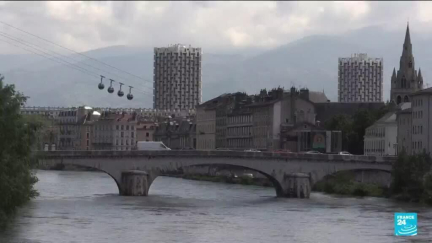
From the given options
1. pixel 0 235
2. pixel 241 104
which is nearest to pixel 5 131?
pixel 0 235

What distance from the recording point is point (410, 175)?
89125 millimetres

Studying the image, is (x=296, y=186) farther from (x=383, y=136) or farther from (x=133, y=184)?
(x=383, y=136)

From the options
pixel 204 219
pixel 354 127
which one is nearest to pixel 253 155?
pixel 204 219

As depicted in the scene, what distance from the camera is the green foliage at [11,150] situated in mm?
56969

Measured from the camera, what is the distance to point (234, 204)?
3253 inches

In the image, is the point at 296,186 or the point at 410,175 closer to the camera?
the point at 410,175

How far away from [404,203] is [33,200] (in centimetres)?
2281

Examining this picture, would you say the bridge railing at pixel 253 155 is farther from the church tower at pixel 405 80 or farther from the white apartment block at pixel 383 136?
the church tower at pixel 405 80

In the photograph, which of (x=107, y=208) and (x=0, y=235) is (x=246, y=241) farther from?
(x=107, y=208)

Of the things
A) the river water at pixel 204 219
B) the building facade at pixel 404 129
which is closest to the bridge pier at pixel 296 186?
the river water at pixel 204 219

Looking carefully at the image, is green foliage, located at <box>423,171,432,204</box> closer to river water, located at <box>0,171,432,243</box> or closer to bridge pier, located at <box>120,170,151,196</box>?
river water, located at <box>0,171,432,243</box>

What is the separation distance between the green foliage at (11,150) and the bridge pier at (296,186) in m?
33.2

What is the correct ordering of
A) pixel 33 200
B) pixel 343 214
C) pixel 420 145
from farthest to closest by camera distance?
1. pixel 420 145
2. pixel 33 200
3. pixel 343 214

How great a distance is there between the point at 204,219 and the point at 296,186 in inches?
878
